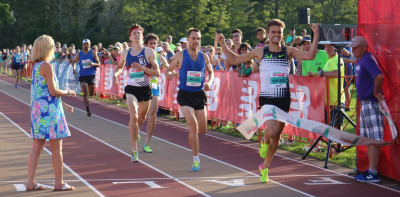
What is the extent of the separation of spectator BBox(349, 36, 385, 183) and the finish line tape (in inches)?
4.8

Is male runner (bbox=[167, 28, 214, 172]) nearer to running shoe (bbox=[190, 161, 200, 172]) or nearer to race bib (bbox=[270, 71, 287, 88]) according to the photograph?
running shoe (bbox=[190, 161, 200, 172])

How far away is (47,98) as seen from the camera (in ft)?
25.7

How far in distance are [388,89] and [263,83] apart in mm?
1729

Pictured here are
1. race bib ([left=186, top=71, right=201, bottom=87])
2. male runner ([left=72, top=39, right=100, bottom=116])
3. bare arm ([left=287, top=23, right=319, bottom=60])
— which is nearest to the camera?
bare arm ([left=287, top=23, right=319, bottom=60])

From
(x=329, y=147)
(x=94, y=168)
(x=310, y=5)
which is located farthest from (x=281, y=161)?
(x=310, y=5)

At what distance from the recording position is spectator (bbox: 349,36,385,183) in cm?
883

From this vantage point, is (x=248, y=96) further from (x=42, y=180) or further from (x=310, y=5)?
(x=310, y=5)

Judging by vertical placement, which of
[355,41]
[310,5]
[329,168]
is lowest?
[329,168]

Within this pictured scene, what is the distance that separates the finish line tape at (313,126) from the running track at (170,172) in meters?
0.59

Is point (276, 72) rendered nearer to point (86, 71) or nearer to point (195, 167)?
point (195, 167)

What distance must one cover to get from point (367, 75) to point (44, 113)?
429cm

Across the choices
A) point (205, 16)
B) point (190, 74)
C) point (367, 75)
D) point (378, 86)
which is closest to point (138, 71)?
point (190, 74)

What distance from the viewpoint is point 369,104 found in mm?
8867

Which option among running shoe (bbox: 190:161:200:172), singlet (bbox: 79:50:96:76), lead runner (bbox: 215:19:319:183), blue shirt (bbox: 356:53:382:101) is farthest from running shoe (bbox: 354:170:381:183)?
singlet (bbox: 79:50:96:76)
